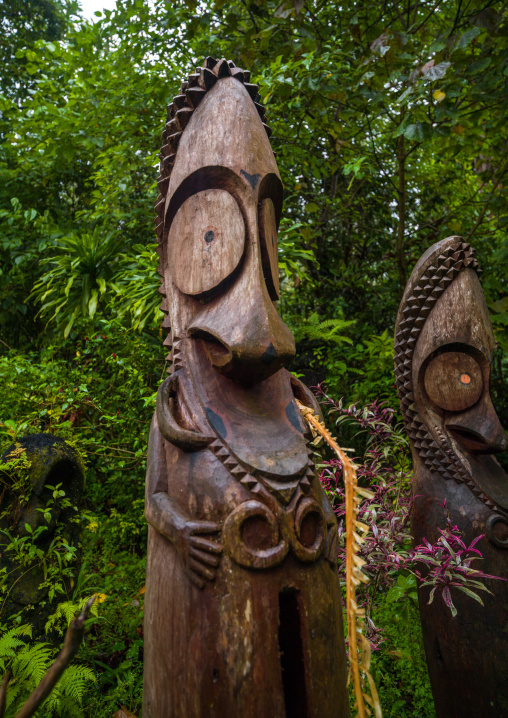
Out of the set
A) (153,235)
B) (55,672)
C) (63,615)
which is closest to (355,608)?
(55,672)

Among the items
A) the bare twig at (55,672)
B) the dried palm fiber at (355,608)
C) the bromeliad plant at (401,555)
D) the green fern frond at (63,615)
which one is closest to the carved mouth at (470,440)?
the bromeliad plant at (401,555)

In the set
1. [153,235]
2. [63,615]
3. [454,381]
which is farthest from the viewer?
[153,235]

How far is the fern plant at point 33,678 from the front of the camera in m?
1.70

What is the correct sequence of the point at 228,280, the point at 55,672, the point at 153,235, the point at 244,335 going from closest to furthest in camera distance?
the point at 55,672 → the point at 244,335 → the point at 228,280 → the point at 153,235

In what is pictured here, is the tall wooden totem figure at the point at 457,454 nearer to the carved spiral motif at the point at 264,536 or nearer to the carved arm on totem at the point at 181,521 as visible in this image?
the carved spiral motif at the point at 264,536

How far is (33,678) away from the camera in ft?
5.65

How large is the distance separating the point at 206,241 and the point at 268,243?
20 cm

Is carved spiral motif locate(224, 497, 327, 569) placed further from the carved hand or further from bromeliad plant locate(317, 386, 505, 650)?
bromeliad plant locate(317, 386, 505, 650)

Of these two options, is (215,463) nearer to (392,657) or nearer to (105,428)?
(392,657)

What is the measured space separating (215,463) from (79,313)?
3367mm

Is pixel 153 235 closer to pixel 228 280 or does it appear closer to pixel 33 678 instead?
pixel 228 280

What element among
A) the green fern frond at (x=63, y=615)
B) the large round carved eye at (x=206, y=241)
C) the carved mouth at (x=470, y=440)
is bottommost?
the green fern frond at (x=63, y=615)

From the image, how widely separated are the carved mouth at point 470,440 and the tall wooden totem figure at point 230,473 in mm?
952

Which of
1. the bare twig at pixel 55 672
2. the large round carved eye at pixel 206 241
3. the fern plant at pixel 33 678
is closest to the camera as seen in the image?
the bare twig at pixel 55 672
